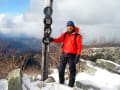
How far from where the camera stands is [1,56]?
1031 centimetres

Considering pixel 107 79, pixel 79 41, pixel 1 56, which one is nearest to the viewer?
pixel 79 41

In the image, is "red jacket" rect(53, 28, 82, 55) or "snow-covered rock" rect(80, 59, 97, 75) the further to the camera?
"snow-covered rock" rect(80, 59, 97, 75)

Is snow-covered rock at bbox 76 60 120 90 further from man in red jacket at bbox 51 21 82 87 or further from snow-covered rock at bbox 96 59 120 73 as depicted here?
man in red jacket at bbox 51 21 82 87

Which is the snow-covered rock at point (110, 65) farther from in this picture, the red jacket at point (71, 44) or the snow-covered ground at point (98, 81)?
the red jacket at point (71, 44)

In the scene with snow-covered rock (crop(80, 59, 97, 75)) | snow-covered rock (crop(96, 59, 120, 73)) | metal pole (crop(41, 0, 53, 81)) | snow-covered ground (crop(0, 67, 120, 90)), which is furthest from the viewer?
snow-covered rock (crop(80, 59, 97, 75))

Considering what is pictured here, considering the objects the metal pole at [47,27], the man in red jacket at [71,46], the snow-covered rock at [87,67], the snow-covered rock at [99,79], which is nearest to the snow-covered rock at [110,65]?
the snow-covered rock at [99,79]

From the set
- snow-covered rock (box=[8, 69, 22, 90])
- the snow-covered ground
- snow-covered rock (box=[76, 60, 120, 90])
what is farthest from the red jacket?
snow-covered rock (box=[8, 69, 22, 90])

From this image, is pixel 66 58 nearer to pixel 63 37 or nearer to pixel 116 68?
pixel 63 37

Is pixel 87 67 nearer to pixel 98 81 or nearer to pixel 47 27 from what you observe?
pixel 98 81

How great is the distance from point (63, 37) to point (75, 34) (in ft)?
1.70

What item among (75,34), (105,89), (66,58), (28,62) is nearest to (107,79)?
(105,89)

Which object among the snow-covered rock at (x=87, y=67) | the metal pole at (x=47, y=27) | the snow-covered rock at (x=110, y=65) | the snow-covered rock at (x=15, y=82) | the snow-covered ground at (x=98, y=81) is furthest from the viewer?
the snow-covered rock at (x=87, y=67)

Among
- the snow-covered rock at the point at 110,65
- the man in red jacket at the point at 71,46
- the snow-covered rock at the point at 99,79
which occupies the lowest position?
the snow-covered rock at the point at 99,79

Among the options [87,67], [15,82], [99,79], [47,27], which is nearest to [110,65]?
[99,79]
